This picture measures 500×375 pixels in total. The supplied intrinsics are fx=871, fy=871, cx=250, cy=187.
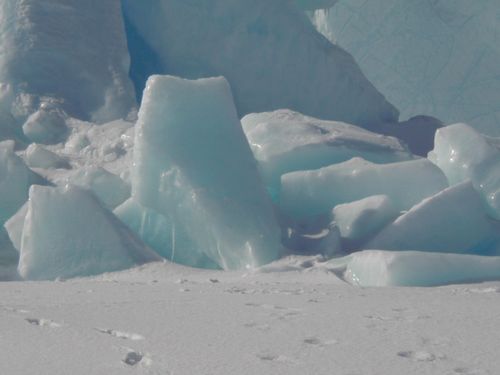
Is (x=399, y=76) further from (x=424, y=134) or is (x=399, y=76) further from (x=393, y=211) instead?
(x=393, y=211)

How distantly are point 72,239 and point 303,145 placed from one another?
154 centimetres

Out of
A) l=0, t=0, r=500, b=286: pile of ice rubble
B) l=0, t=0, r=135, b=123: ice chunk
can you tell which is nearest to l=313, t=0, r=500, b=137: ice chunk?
l=0, t=0, r=500, b=286: pile of ice rubble

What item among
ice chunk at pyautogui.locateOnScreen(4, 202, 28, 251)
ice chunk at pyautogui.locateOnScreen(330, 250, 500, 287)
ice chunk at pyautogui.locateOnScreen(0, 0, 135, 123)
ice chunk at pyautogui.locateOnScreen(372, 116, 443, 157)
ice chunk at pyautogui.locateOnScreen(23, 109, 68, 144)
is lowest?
ice chunk at pyautogui.locateOnScreen(372, 116, 443, 157)

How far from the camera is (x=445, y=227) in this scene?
4066 mm

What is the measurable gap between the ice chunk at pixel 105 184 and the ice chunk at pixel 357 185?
89cm

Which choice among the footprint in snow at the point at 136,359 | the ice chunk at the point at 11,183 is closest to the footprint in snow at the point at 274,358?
the footprint in snow at the point at 136,359

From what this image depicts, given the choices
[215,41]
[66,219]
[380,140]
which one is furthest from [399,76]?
[66,219]

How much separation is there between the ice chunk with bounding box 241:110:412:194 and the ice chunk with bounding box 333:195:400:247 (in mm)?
684

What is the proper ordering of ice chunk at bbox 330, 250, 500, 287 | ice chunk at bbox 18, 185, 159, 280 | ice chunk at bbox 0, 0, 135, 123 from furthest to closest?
1. ice chunk at bbox 0, 0, 135, 123
2. ice chunk at bbox 18, 185, 159, 280
3. ice chunk at bbox 330, 250, 500, 287

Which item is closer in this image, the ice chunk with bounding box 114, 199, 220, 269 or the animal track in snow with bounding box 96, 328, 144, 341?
the animal track in snow with bounding box 96, 328, 144, 341

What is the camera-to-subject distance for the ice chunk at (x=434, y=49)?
9320 millimetres

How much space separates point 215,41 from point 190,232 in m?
3.25

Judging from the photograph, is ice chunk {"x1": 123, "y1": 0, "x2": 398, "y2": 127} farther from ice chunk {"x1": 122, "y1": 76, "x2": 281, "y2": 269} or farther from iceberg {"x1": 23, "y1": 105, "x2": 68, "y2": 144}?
ice chunk {"x1": 122, "y1": 76, "x2": 281, "y2": 269}

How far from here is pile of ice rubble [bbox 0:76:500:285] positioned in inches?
148
